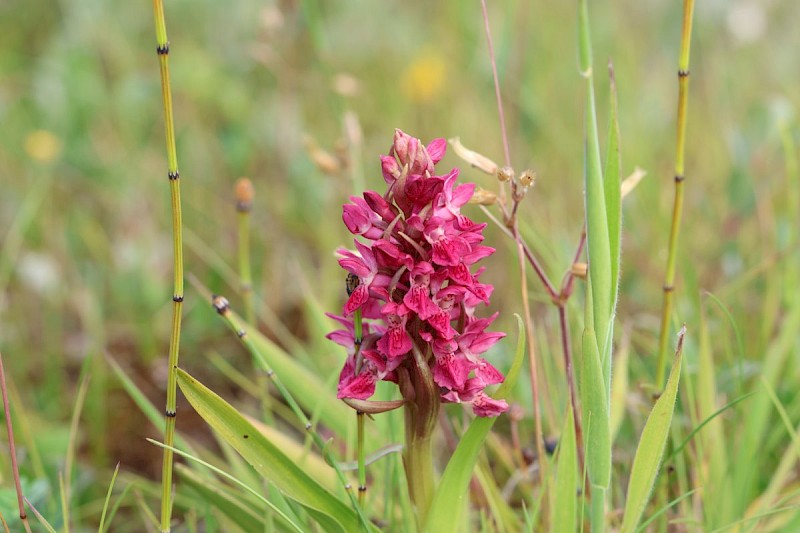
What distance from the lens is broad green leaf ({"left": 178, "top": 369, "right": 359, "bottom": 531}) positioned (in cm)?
113

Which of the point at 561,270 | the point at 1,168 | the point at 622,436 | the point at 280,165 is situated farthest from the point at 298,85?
the point at 622,436

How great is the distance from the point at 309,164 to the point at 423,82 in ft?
2.74

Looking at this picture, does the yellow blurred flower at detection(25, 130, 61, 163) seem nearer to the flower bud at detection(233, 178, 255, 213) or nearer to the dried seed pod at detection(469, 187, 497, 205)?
the flower bud at detection(233, 178, 255, 213)

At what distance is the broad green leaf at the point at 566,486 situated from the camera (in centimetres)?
119

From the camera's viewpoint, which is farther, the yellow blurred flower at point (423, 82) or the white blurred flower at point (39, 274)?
the yellow blurred flower at point (423, 82)

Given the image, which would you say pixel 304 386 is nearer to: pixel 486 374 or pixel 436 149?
pixel 486 374

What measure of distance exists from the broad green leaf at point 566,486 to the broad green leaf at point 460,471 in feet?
0.37

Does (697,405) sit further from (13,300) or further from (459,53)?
(459,53)

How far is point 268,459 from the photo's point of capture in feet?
3.84

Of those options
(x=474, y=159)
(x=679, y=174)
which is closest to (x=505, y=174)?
(x=474, y=159)

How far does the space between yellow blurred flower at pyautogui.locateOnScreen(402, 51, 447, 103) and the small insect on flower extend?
8.53 feet

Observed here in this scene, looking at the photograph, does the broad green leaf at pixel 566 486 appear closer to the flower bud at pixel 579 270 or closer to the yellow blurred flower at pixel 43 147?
the flower bud at pixel 579 270

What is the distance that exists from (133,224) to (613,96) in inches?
88.1

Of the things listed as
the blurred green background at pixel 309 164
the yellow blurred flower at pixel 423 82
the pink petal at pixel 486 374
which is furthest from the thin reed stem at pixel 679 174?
the yellow blurred flower at pixel 423 82
